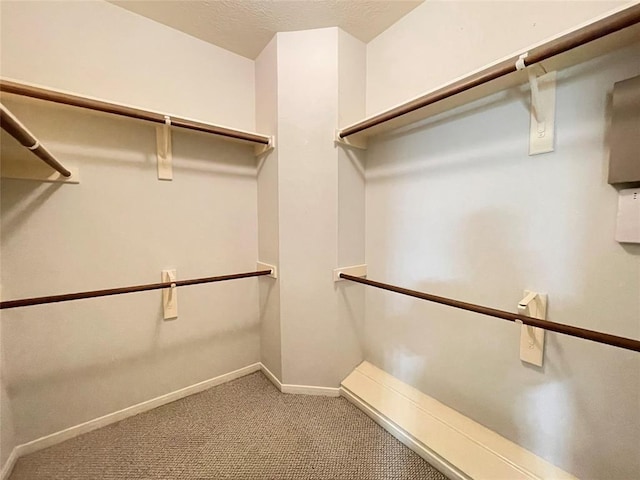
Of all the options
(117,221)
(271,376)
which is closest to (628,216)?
(271,376)

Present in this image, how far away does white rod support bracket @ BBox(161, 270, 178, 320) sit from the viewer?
58.5 inches

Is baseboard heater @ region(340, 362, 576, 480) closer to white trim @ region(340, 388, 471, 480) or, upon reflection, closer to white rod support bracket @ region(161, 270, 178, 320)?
white trim @ region(340, 388, 471, 480)

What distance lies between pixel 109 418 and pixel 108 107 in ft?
5.14

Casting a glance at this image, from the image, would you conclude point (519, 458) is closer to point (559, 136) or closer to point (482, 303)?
point (482, 303)

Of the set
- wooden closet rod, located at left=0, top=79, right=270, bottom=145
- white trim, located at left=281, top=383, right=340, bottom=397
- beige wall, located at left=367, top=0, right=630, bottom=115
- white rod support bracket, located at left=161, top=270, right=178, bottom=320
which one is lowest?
white trim, located at left=281, top=383, right=340, bottom=397

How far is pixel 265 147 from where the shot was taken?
1.62 m

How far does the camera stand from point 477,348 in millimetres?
1198

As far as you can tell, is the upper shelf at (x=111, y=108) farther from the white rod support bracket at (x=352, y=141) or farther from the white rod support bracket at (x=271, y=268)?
the white rod support bracket at (x=271, y=268)

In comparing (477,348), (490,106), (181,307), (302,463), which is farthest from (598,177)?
(181,307)

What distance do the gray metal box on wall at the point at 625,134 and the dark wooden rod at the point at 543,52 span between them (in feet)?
0.71

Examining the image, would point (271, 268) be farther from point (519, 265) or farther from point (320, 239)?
point (519, 265)

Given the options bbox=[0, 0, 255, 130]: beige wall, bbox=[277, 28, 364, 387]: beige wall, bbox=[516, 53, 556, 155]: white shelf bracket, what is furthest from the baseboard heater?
bbox=[0, 0, 255, 130]: beige wall

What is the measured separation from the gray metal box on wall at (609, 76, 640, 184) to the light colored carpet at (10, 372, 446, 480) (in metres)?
1.32

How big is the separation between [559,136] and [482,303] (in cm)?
72
